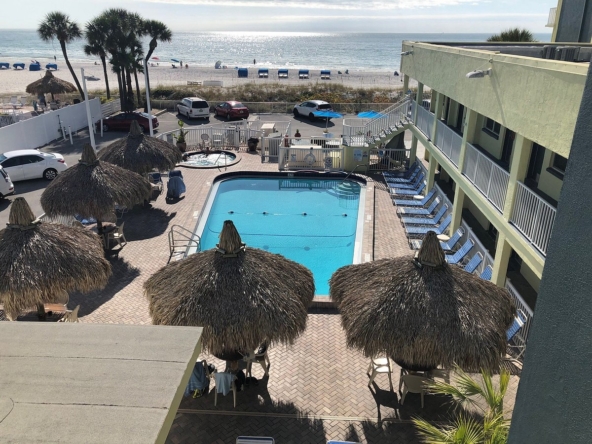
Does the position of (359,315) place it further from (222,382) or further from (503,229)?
(503,229)

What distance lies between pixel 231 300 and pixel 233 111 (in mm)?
30145

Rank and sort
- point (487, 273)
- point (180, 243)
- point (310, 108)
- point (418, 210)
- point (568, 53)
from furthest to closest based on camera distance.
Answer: point (310, 108)
point (418, 210)
point (180, 243)
point (568, 53)
point (487, 273)

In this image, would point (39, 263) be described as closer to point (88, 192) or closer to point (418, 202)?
point (88, 192)

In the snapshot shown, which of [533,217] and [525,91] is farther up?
[525,91]

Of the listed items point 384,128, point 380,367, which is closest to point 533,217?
point 380,367

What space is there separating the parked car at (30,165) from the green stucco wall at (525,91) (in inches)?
700

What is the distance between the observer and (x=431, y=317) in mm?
7926

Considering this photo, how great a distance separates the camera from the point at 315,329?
11.6m

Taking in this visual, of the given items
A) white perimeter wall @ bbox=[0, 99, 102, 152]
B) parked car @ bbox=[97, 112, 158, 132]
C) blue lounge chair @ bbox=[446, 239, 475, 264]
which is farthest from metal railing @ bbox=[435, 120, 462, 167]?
white perimeter wall @ bbox=[0, 99, 102, 152]

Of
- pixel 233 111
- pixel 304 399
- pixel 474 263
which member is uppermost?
pixel 233 111

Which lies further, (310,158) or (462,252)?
(310,158)

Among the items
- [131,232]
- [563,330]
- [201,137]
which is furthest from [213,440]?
[201,137]

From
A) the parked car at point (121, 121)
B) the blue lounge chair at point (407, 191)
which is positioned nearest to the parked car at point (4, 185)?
the parked car at point (121, 121)

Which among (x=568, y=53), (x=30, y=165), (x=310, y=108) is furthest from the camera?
(x=310, y=108)
